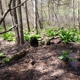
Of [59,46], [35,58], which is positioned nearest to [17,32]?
[59,46]

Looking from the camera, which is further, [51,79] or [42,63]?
[42,63]

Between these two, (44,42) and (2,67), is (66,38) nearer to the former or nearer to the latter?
(44,42)

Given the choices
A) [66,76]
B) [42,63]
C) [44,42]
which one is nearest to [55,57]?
[42,63]

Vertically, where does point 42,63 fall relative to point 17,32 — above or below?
below

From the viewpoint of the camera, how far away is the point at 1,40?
14.2m

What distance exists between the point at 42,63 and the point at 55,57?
0.92 meters

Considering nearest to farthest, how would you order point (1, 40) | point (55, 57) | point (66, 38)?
point (55, 57) < point (66, 38) < point (1, 40)

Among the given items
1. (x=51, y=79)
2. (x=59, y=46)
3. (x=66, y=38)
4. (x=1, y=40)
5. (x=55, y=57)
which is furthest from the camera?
(x=1, y=40)

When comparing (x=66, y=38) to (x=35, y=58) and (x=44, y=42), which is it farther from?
(x=35, y=58)

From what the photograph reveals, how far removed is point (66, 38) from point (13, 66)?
206 inches

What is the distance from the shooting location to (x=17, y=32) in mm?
11883

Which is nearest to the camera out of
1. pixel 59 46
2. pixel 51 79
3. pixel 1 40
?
pixel 51 79

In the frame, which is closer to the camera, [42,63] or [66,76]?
[66,76]

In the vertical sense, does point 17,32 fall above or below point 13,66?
above
